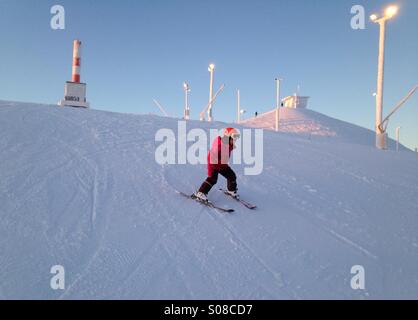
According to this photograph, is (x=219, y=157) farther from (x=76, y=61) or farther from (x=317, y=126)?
(x=317, y=126)

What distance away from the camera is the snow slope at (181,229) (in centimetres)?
373

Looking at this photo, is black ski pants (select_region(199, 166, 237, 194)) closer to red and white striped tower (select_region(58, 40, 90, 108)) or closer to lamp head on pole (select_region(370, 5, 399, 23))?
red and white striped tower (select_region(58, 40, 90, 108))

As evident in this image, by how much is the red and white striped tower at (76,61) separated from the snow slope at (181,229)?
9309 mm

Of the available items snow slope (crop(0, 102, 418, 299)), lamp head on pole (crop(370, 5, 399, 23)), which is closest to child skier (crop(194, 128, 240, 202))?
snow slope (crop(0, 102, 418, 299))

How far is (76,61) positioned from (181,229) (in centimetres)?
1579

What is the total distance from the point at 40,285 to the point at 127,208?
197 cm

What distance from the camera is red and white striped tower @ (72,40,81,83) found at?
1727cm

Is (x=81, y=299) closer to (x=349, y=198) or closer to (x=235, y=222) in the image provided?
(x=235, y=222)

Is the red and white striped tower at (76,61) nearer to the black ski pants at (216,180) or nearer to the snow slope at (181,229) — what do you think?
the snow slope at (181,229)

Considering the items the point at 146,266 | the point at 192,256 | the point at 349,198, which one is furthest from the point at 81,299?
the point at 349,198

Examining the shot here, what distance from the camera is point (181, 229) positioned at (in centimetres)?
484

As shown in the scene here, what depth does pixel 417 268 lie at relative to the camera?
4418mm

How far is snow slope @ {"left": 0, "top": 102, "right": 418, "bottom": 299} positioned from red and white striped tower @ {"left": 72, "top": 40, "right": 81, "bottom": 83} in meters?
9.31
